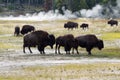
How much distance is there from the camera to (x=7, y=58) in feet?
116

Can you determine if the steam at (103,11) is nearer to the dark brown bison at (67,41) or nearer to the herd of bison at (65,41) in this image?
the herd of bison at (65,41)

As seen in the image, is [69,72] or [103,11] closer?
[69,72]

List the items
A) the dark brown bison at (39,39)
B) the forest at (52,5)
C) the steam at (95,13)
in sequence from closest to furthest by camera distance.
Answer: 1. the dark brown bison at (39,39)
2. the steam at (95,13)
3. the forest at (52,5)

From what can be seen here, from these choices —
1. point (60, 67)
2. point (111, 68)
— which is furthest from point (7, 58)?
point (111, 68)

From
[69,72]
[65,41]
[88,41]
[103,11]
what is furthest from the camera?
[103,11]

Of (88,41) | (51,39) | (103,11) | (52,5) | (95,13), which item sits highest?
(88,41)

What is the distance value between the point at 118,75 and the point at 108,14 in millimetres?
125944

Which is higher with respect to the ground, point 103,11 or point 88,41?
point 88,41

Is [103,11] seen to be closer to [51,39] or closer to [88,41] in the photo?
[51,39]

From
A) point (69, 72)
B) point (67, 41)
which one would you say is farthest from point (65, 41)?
point (69, 72)

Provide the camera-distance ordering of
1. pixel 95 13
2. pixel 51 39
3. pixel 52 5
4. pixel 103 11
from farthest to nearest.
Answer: pixel 52 5 < pixel 103 11 < pixel 95 13 < pixel 51 39

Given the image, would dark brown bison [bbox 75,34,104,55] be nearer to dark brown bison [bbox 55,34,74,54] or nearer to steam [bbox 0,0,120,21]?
dark brown bison [bbox 55,34,74,54]

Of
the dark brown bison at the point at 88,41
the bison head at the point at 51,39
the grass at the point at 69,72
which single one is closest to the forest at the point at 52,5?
the bison head at the point at 51,39

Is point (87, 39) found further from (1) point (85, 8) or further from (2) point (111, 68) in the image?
(1) point (85, 8)
